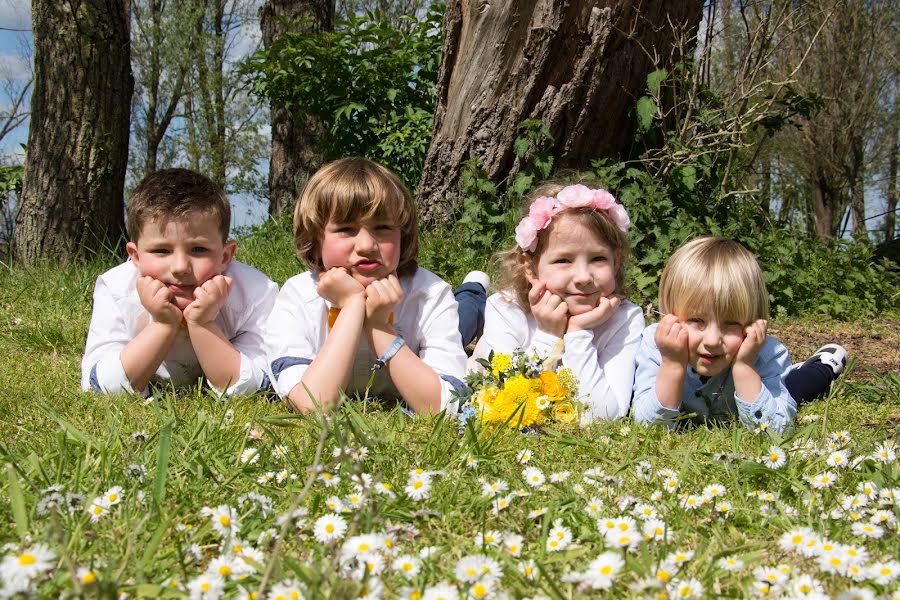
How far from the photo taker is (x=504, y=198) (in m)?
5.44

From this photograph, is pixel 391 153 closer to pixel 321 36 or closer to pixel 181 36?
pixel 321 36

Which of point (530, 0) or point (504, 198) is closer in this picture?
point (530, 0)

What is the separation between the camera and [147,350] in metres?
2.85

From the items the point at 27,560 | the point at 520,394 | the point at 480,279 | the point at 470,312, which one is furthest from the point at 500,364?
the point at 480,279

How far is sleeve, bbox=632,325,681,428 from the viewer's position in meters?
2.68

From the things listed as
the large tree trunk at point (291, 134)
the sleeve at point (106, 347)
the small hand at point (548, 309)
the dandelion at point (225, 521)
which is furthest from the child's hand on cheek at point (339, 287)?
Result: the large tree trunk at point (291, 134)

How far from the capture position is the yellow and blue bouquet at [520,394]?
7.93 ft

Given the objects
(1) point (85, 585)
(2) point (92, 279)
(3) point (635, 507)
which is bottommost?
(2) point (92, 279)

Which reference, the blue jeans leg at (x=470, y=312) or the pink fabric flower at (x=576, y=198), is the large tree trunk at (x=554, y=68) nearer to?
the blue jeans leg at (x=470, y=312)

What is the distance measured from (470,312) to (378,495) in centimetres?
233

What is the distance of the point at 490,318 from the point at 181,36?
17765mm

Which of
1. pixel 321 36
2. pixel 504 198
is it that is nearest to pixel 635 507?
pixel 504 198

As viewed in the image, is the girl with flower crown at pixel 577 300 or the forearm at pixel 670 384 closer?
the forearm at pixel 670 384

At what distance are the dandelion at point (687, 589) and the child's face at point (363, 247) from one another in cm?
182
